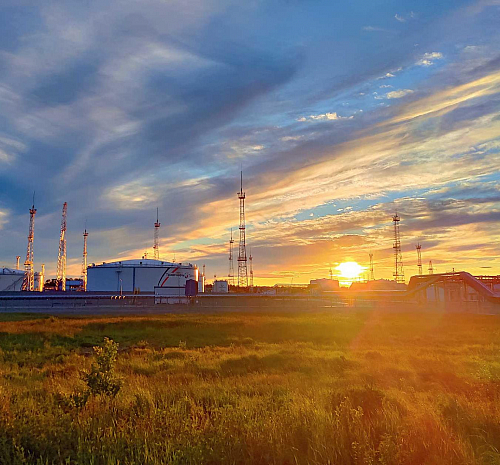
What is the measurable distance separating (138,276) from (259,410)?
291ft

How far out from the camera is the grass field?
633 centimetres

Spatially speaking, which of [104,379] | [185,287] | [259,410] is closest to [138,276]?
[185,287]

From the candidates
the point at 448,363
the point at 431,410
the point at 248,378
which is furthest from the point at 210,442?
the point at 448,363

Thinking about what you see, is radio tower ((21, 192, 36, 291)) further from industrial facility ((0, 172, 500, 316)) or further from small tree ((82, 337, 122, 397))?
small tree ((82, 337, 122, 397))

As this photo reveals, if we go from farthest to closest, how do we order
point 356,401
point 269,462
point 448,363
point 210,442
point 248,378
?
1. point 448,363
2. point 248,378
3. point 356,401
4. point 210,442
5. point 269,462

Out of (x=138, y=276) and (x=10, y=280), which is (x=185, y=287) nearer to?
(x=138, y=276)

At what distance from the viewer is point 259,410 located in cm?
859

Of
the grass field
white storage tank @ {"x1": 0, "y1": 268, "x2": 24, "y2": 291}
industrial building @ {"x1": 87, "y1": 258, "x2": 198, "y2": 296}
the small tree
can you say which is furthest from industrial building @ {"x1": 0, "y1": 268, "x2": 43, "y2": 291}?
the small tree

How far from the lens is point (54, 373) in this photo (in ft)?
46.9

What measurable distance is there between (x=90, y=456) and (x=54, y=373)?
9.05 meters

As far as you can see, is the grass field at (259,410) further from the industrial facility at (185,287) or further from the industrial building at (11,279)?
the industrial building at (11,279)

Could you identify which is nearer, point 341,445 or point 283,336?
point 341,445

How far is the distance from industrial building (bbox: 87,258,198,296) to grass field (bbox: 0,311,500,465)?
74.0 metres

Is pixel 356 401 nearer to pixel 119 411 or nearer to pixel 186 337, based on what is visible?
pixel 119 411
